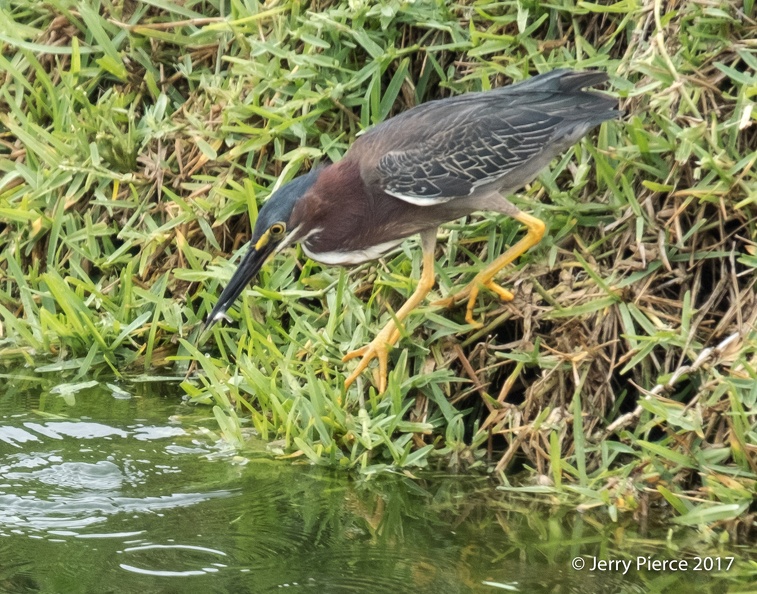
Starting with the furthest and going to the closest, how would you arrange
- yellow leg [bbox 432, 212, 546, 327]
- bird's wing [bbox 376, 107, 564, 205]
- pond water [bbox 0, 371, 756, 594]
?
bird's wing [bbox 376, 107, 564, 205] → yellow leg [bbox 432, 212, 546, 327] → pond water [bbox 0, 371, 756, 594]

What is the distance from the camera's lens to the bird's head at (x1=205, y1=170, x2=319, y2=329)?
14.5 feet

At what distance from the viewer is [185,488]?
3.80 meters

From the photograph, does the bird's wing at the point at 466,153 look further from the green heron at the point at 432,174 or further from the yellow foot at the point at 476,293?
the yellow foot at the point at 476,293

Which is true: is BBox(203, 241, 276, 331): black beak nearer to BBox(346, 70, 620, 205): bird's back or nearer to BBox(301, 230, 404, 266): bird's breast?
BBox(301, 230, 404, 266): bird's breast

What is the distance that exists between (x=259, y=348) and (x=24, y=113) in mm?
2301

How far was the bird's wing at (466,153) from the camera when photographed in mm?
4543

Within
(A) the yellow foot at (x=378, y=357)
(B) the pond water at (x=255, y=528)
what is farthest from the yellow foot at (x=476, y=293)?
(B) the pond water at (x=255, y=528)

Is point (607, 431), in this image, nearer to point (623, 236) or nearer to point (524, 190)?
point (623, 236)

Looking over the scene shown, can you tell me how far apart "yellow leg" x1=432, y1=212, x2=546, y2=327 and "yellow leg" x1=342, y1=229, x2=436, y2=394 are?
3.5 inches

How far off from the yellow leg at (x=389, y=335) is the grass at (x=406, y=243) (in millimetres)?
91

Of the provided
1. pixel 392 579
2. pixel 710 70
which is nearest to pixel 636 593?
pixel 392 579

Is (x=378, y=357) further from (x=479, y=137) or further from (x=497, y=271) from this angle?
(x=479, y=137)

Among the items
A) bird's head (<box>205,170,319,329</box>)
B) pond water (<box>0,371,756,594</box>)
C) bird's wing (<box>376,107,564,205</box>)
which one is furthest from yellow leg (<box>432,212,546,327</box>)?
pond water (<box>0,371,756,594</box>)

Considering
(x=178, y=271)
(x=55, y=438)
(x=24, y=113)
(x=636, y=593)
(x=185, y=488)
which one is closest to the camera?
(x=636, y=593)
